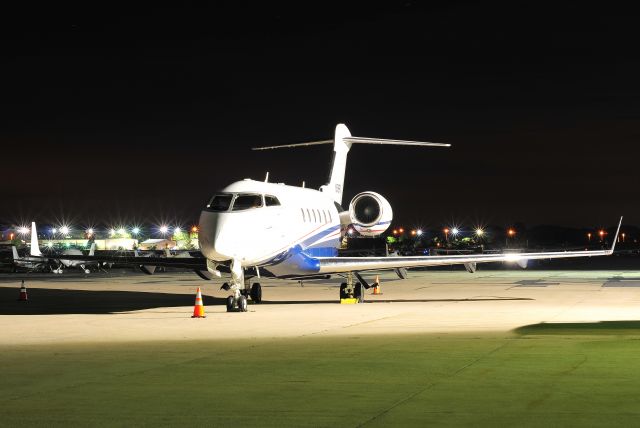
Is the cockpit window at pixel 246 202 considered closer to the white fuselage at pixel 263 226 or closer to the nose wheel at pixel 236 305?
the white fuselage at pixel 263 226

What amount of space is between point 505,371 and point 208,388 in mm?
3727

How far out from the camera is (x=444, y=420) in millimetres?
8352

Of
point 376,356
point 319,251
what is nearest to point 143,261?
point 319,251

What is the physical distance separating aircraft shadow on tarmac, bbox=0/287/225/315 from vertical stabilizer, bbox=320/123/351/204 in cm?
621

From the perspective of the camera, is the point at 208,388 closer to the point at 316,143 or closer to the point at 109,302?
the point at 109,302

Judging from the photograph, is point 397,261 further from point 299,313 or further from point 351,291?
point 299,313

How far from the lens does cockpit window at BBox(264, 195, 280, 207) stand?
2492 centimetres

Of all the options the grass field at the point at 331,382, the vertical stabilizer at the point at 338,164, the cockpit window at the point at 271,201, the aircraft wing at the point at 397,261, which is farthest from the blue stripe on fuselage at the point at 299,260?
the grass field at the point at 331,382

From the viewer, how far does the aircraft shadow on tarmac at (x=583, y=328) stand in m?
16.9

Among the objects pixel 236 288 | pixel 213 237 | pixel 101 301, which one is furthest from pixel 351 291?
pixel 101 301

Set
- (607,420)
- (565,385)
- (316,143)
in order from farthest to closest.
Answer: (316,143)
(565,385)
(607,420)

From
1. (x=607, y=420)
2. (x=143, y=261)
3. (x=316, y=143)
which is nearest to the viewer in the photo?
(x=607, y=420)

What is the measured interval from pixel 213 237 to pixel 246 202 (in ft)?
6.16

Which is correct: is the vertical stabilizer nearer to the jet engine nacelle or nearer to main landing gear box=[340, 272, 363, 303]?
the jet engine nacelle
